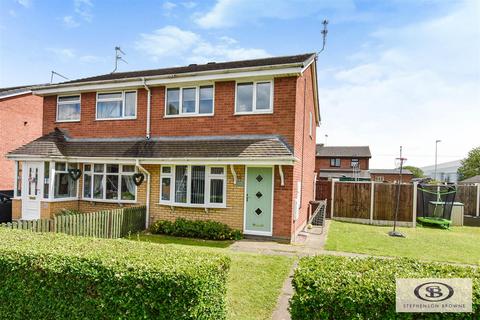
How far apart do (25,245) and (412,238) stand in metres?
12.6

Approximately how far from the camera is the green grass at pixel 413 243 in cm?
866

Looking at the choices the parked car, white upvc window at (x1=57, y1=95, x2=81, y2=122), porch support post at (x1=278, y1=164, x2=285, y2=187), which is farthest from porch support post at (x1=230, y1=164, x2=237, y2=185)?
the parked car

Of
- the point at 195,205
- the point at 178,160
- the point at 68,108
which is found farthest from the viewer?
the point at 68,108

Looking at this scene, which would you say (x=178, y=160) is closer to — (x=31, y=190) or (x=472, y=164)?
(x=31, y=190)

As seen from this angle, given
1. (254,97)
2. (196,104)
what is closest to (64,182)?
(196,104)

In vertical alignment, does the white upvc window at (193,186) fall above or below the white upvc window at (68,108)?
below

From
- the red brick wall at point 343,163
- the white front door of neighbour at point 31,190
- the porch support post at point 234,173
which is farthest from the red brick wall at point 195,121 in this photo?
the red brick wall at point 343,163

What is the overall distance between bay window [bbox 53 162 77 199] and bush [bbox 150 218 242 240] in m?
4.72

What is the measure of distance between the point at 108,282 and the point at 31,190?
1123cm

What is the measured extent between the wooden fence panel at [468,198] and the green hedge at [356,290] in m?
16.6

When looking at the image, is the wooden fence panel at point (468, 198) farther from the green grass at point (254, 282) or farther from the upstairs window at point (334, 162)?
the upstairs window at point (334, 162)

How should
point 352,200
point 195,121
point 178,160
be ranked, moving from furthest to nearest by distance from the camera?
point 352,200 < point 195,121 < point 178,160

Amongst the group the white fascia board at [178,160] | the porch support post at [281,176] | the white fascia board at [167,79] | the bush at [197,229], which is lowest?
the bush at [197,229]

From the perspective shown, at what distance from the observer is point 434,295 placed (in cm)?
298
